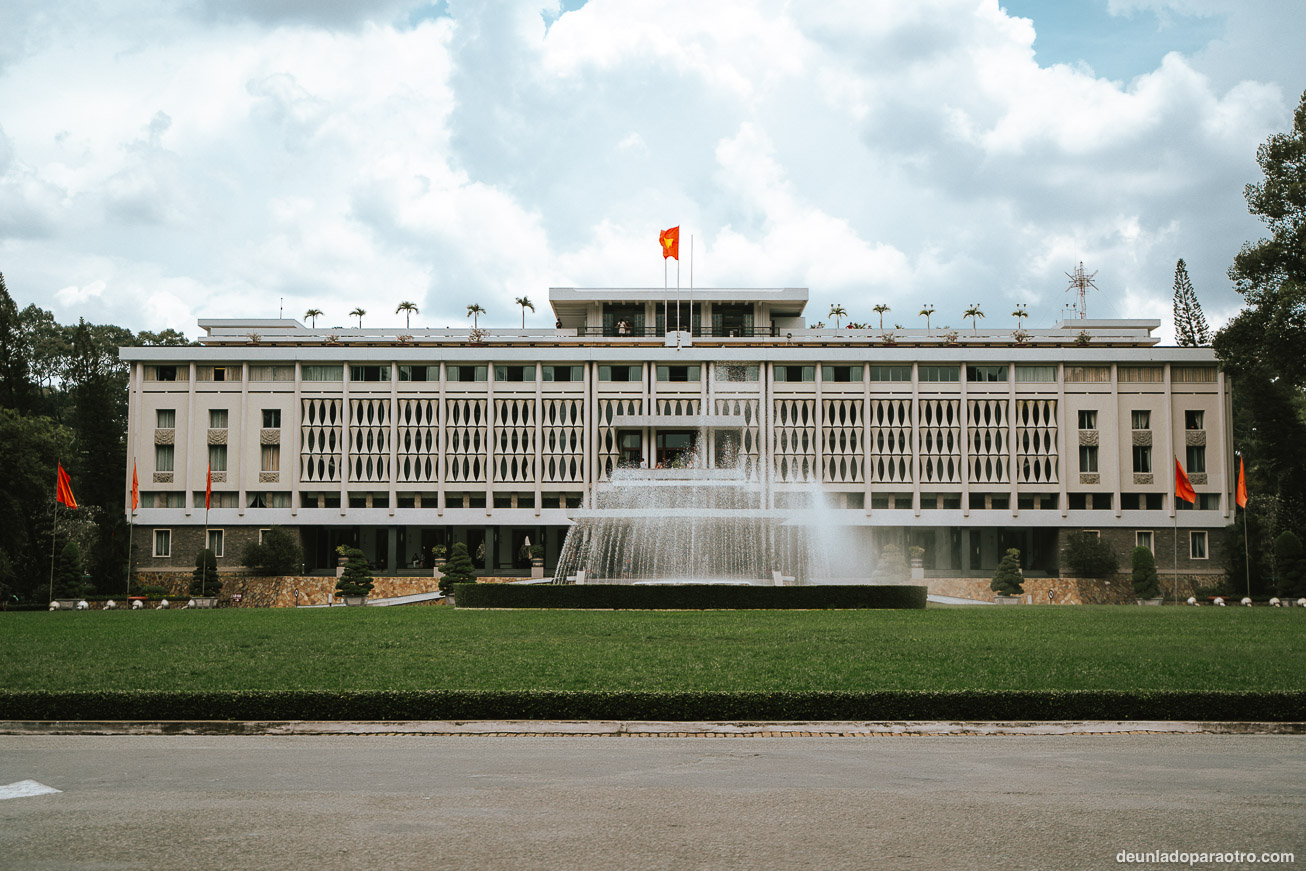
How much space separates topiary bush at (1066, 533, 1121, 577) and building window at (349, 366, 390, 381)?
4393 cm

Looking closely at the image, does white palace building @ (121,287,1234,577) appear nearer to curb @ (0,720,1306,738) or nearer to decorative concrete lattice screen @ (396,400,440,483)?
decorative concrete lattice screen @ (396,400,440,483)

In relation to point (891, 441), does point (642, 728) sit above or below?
below

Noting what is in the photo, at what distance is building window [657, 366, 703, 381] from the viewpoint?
70.8 metres

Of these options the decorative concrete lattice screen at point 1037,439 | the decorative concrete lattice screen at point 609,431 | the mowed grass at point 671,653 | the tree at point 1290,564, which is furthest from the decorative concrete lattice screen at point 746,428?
the mowed grass at point 671,653

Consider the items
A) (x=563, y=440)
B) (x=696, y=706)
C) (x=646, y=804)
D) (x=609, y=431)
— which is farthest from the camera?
(x=609, y=431)

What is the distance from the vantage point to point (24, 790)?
31.2 feet

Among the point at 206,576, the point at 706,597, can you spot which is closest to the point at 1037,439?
the point at 706,597


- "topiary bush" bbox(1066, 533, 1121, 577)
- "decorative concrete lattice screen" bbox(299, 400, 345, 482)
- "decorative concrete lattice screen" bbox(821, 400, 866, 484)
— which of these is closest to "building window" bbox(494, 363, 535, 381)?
"decorative concrete lattice screen" bbox(299, 400, 345, 482)

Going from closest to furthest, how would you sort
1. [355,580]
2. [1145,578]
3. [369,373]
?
[355,580], [1145,578], [369,373]

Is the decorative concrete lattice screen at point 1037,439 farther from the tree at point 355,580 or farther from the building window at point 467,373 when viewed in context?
the tree at point 355,580

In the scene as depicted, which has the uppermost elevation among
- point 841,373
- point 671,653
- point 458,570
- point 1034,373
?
point 841,373

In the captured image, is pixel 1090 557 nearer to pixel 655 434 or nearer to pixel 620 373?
pixel 655 434

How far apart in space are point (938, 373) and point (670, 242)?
1948cm

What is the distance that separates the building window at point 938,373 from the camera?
229 ft
